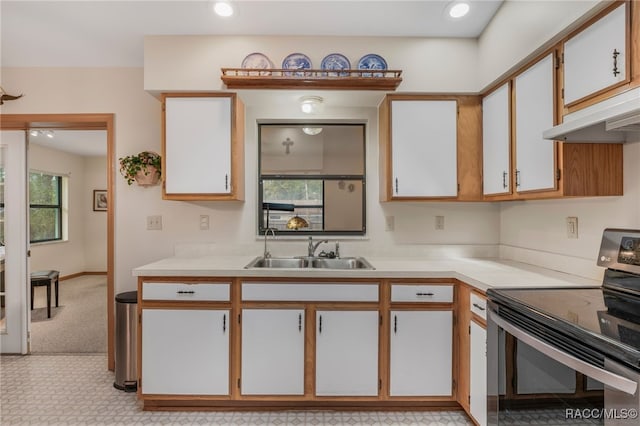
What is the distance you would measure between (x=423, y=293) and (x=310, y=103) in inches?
60.7

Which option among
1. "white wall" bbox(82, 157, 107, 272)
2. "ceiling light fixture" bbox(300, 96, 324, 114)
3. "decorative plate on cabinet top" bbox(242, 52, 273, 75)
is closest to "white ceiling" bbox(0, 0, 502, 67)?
"decorative plate on cabinet top" bbox(242, 52, 273, 75)

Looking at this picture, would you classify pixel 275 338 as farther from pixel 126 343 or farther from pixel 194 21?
pixel 194 21

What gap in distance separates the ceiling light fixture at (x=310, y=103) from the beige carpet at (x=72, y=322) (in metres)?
2.80

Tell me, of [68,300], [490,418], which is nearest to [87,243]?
[68,300]

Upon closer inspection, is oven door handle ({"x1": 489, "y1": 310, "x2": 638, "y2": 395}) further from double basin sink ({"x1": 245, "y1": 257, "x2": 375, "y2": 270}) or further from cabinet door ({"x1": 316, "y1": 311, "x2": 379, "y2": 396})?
double basin sink ({"x1": 245, "y1": 257, "x2": 375, "y2": 270})

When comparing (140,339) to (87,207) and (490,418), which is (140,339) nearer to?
(490,418)

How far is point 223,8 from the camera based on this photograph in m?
1.95

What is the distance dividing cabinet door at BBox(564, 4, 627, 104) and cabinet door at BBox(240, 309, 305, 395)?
1.84m

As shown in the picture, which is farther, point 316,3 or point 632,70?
point 316,3

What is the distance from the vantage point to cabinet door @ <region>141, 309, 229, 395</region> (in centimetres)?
207

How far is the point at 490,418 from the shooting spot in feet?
4.94

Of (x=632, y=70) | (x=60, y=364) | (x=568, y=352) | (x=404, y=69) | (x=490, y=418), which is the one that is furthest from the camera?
(x=60, y=364)

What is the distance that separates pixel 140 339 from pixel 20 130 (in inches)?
88.3

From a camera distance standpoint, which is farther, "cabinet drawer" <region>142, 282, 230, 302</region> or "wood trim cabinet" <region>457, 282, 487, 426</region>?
"cabinet drawer" <region>142, 282, 230, 302</region>
